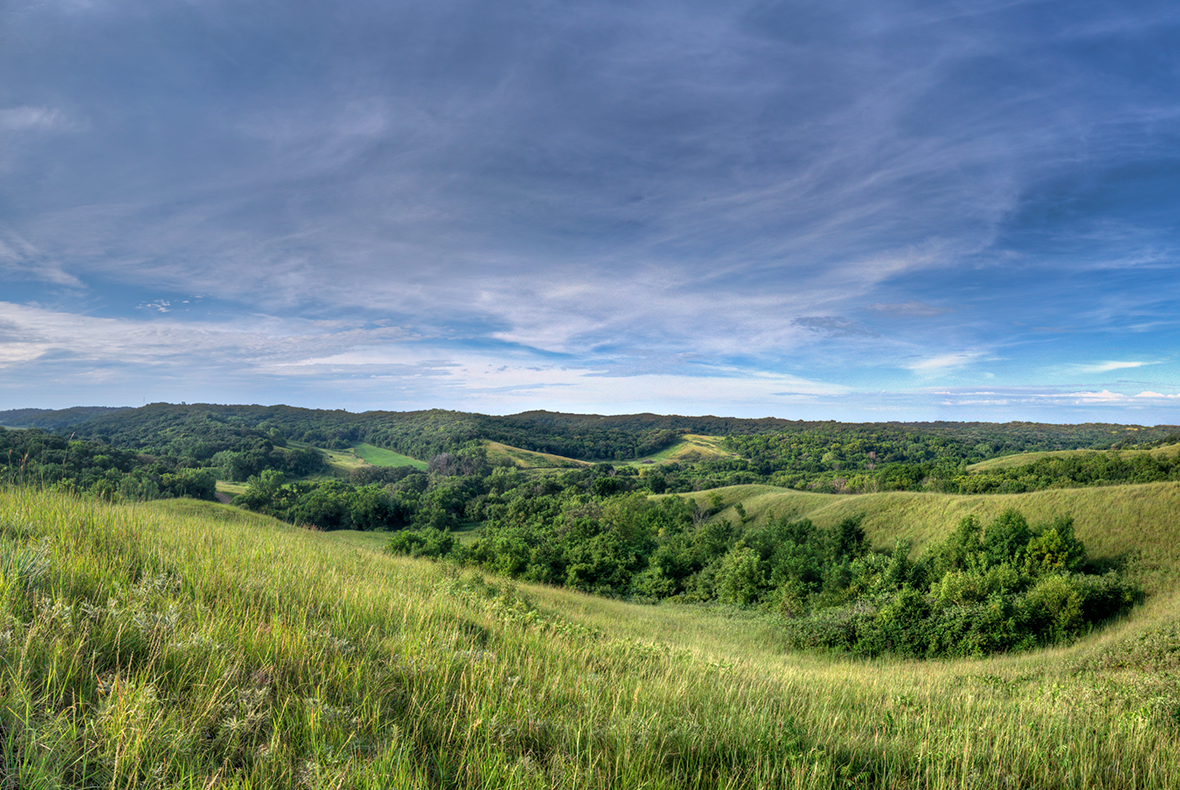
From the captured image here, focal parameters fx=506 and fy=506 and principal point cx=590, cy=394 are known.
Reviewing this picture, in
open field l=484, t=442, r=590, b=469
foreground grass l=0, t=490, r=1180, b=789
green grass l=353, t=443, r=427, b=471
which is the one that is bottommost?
green grass l=353, t=443, r=427, b=471

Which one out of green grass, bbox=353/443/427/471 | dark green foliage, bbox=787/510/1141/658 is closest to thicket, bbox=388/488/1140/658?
dark green foliage, bbox=787/510/1141/658

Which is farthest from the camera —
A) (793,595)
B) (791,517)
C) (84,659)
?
(791,517)

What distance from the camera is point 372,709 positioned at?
127 inches

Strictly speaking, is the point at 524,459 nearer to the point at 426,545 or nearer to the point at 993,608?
the point at 426,545

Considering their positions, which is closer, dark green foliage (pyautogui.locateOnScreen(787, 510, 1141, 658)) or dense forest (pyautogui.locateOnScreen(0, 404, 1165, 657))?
dark green foliage (pyautogui.locateOnScreen(787, 510, 1141, 658))

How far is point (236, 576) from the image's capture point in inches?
205

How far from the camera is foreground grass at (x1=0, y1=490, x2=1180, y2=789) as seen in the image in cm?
252

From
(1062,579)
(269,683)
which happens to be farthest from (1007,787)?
(1062,579)

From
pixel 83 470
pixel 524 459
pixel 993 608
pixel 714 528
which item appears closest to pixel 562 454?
pixel 524 459

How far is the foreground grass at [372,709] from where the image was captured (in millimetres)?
2518

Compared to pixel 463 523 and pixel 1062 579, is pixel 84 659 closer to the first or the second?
pixel 1062 579

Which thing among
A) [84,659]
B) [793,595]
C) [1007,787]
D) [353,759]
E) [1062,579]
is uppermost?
[84,659]

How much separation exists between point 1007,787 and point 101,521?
946 cm

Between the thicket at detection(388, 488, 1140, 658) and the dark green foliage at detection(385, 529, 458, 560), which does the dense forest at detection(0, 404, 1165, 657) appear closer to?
the thicket at detection(388, 488, 1140, 658)
